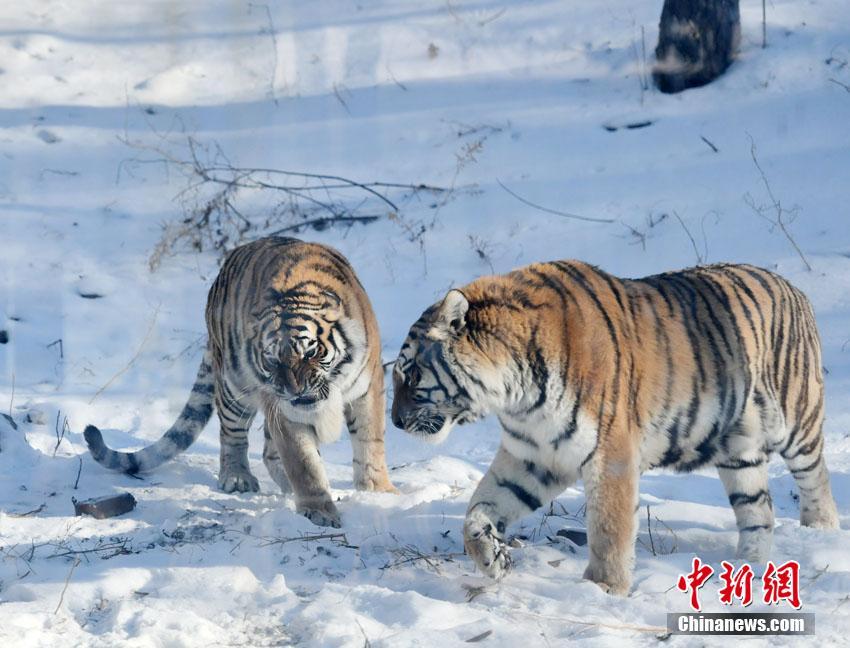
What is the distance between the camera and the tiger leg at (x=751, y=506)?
4488 millimetres

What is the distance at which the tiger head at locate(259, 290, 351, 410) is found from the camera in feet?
16.8

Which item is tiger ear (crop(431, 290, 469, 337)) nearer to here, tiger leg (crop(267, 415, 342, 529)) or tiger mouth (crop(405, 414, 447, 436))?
tiger mouth (crop(405, 414, 447, 436))

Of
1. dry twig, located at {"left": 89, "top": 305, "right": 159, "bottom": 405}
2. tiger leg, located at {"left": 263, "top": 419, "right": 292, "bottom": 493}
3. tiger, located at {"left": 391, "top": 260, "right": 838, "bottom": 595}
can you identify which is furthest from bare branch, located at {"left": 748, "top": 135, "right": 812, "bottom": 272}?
dry twig, located at {"left": 89, "top": 305, "right": 159, "bottom": 405}

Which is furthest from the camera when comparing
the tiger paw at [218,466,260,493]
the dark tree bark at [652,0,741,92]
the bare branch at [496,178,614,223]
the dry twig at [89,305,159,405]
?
the dark tree bark at [652,0,741,92]

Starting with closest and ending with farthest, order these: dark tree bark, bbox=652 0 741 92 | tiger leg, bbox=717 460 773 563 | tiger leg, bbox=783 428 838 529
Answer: tiger leg, bbox=717 460 773 563 < tiger leg, bbox=783 428 838 529 < dark tree bark, bbox=652 0 741 92

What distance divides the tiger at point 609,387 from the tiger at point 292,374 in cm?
88

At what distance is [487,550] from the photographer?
164 inches

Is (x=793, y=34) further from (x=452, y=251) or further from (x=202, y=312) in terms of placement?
(x=202, y=312)

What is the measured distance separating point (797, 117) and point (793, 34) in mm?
1108

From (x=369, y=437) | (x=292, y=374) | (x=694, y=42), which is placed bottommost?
(x=369, y=437)

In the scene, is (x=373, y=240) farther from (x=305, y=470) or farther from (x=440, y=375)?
(x=440, y=375)

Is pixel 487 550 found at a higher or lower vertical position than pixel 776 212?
lower

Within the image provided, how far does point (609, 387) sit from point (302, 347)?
152 cm

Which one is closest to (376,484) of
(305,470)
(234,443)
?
(305,470)
